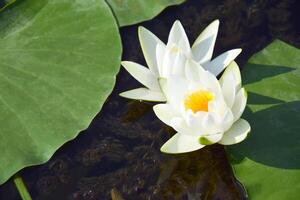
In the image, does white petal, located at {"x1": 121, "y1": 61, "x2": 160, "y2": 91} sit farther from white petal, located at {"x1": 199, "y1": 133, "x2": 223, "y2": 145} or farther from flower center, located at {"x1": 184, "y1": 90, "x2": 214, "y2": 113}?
white petal, located at {"x1": 199, "y1": 133, "x2": 223, "y2": 145}

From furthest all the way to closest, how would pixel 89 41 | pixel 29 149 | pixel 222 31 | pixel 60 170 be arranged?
pixel 222 31, pixel 89 41, pixel 60 170, pixel 29 149

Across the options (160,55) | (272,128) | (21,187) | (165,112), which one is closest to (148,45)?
(160,55)

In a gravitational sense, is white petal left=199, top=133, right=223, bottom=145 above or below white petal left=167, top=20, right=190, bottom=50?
below

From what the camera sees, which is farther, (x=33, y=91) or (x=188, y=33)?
(x=188, y=33)

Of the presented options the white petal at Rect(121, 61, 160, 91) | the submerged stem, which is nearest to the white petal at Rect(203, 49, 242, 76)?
the white petal at Rect(121, 61, 160, 91)

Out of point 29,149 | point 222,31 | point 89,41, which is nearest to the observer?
point 29,149

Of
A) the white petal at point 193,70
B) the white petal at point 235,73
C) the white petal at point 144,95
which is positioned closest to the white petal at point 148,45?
the white petal at point 144,95

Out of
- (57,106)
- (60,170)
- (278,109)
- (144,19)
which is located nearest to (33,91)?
(57,106)

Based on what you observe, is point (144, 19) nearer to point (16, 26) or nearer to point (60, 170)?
point (16, 26)
